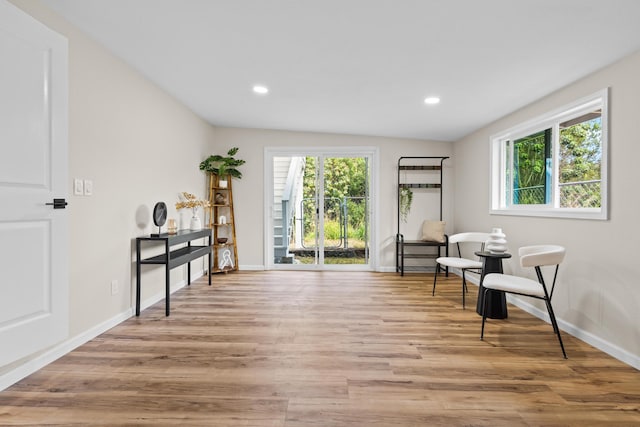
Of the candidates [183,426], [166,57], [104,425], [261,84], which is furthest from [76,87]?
[183,426]

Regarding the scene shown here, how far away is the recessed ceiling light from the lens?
3309 mm

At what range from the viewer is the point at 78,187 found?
93.0 inches

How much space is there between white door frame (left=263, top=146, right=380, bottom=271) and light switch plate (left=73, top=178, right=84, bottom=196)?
113 inches

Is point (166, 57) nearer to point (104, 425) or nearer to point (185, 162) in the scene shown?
point (185, 162)

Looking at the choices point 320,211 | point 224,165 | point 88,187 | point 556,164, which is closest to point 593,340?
point 556,164

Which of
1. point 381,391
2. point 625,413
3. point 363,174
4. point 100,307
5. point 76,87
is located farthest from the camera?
point 363,174

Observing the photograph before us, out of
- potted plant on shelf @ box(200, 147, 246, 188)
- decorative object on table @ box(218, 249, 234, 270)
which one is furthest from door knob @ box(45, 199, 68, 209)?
decorative object on table @ box(218, 249, 234, 270)

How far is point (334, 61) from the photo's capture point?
2629 mm

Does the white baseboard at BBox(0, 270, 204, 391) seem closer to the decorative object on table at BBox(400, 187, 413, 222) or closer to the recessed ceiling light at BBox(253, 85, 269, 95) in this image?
the recessed ceiling light at BBox(253, 85, 269, 95)

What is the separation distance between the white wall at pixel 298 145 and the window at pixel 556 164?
128cm

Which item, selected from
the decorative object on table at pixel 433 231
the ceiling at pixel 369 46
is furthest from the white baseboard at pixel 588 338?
the ceiling at pixel 369 46

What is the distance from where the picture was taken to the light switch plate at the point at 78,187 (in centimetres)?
233

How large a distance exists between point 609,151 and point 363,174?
3.17m

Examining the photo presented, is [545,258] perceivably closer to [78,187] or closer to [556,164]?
[556,164]
